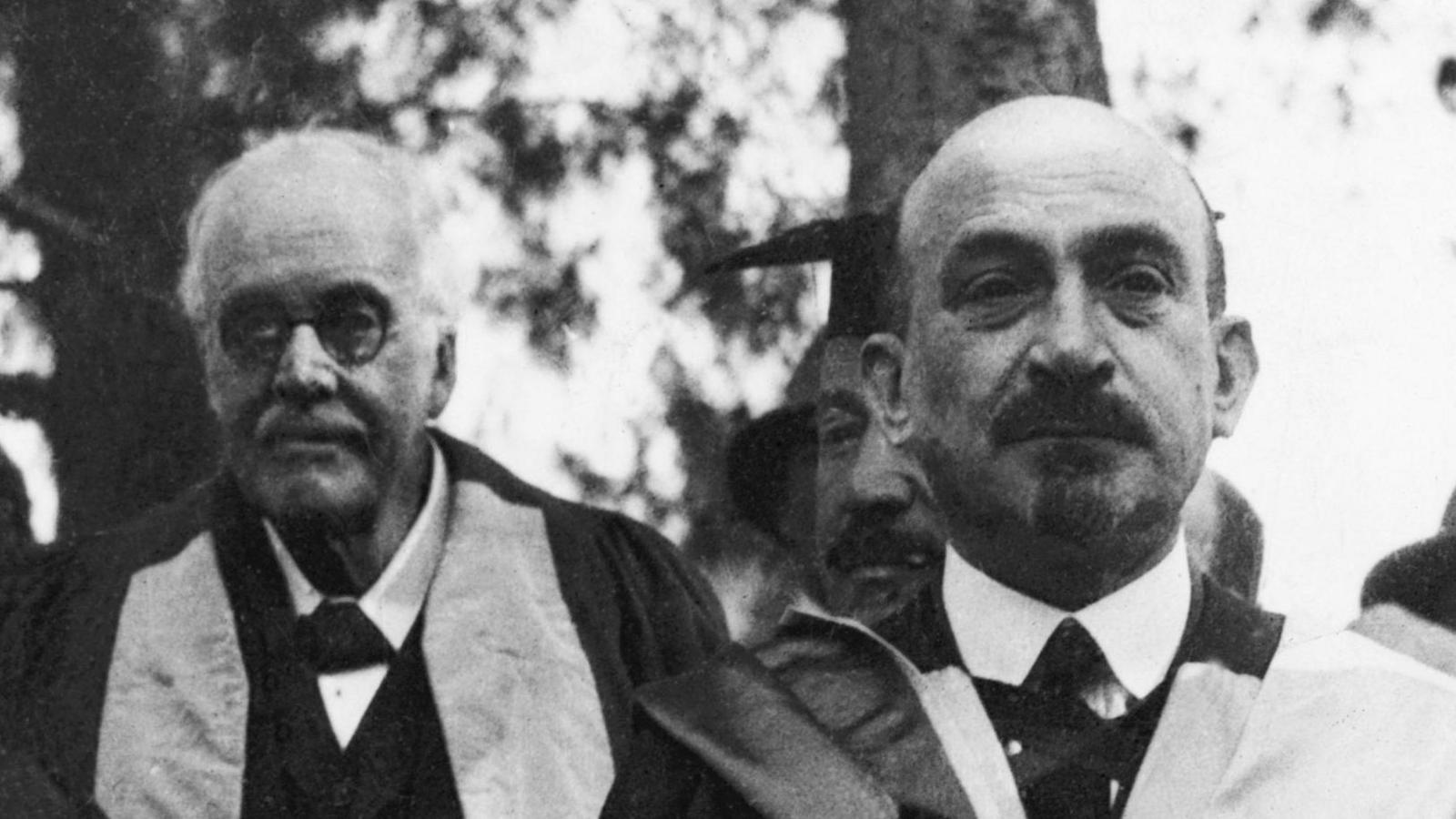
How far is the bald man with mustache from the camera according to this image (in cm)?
221

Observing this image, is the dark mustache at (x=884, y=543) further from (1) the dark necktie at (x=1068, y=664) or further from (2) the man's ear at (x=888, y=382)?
(1) the dark necktie at (x=1068, y=664)

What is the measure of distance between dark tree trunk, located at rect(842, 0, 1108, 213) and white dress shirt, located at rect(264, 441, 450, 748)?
954mm

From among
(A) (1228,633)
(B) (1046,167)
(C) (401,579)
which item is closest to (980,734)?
(A) (1228,633)

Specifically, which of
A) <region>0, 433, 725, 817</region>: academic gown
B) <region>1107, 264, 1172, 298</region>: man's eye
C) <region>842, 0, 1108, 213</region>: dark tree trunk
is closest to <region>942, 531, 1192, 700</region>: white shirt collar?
<region>1107, 264, 1172, 298</region>: man's eye

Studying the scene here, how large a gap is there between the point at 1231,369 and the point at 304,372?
124 centimetres

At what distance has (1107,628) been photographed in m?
2.28

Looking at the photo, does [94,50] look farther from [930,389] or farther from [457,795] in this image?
[930,389]

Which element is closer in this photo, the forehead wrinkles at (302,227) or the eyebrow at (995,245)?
the eyebrow at (995,245)

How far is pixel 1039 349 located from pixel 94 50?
242 centimetres

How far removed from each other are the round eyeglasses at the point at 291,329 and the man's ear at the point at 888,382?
87cm

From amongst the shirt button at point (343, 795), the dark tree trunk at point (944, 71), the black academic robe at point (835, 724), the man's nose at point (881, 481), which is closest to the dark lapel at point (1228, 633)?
the black academic robe at point (835, 724)

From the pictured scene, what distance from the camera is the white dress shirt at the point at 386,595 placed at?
119 inches

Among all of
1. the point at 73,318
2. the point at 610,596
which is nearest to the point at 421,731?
the point at 610,596

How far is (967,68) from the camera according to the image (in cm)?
370
